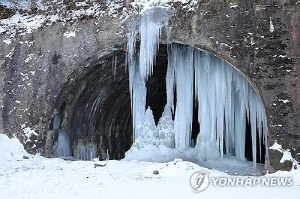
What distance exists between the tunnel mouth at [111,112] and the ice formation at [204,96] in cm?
9

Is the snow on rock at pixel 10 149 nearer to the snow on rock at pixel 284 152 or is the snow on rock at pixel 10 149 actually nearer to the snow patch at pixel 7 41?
the snow patch at pixel 7 41

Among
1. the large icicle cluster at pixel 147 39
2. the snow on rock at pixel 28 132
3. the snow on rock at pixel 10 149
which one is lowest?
the snow on rock at pixel 10 149

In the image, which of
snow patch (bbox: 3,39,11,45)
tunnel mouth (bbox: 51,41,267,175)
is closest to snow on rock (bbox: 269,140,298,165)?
tunnel mouth (bbox: 51,41,267,175)

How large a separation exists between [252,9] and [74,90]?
416 cm

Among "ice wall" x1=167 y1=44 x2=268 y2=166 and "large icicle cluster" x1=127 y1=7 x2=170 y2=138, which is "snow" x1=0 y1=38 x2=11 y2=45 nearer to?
"large icicle cluster" x1=127 y1=7 x2=170 y2=138

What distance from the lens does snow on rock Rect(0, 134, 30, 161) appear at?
31.6ft

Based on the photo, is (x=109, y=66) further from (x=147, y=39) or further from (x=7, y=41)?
(x=7, y=41)

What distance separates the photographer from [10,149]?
9.86 metres

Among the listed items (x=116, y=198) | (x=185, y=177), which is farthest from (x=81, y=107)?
(x=116, y=198)

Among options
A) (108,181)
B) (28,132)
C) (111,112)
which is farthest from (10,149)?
(108,181)

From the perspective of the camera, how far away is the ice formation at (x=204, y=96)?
362 inches

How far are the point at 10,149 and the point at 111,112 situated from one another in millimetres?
2985

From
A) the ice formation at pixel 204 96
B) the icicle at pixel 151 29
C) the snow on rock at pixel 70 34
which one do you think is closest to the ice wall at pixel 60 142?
the ice formation at pixel 204 96

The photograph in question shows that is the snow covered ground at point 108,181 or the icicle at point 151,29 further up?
the icicle at point 151,29
